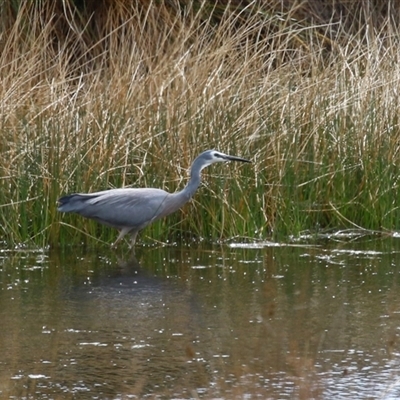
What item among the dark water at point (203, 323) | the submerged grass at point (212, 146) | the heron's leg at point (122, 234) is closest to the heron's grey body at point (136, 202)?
the heron's leg at point (122, 234)

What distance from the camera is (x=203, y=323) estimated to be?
6.38m

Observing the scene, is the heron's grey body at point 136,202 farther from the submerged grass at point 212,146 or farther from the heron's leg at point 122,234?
the submerged grass at point 212,146

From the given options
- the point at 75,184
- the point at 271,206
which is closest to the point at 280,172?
the point at 271,206

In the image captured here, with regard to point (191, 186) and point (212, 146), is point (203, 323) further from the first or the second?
point (212, 146)

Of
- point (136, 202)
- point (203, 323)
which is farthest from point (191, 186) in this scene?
point (203, 323)

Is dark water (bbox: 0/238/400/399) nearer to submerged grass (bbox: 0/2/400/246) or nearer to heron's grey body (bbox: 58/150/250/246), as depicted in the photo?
heron's grey body (bbox: 58/150/250/246)

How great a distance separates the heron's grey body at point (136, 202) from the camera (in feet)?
27.3

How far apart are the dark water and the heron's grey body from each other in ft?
0.93

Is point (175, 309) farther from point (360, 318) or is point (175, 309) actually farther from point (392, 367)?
point (392, 367)

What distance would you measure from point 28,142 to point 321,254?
2.38m

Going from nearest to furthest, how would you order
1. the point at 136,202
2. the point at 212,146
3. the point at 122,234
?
1. the point at 136,202
2. the point at 122,234
3. the point at 212,146

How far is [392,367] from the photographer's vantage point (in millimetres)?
5395

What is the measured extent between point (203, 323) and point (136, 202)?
228cm

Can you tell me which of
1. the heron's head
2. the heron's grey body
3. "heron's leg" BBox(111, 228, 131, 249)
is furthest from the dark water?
the heron's head
